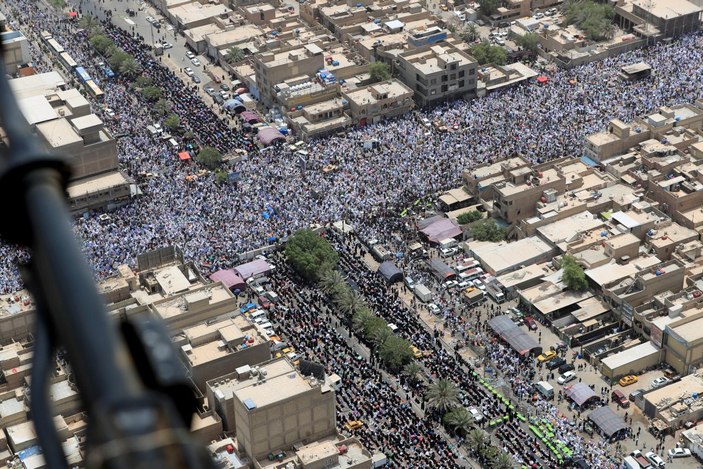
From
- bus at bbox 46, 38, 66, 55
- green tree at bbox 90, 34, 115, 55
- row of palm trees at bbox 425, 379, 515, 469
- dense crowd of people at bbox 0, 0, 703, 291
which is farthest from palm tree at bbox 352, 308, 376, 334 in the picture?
bus at bbox 46, 38, 66, 55

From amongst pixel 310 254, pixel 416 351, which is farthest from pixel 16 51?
pixel 416 351

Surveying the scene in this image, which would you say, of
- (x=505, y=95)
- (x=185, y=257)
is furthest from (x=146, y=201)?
(x=505, y=95)

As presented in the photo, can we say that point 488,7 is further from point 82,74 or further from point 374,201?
point 82,74

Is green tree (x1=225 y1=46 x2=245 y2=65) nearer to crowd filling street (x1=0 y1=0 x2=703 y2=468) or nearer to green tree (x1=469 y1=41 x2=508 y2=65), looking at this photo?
crowd filling street (x1=0 y1=0 x2=703 y2=468)

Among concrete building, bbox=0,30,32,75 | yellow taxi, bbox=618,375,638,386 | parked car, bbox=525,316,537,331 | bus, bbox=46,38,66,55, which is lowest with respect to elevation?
parked car, bbox=525,316,537,331

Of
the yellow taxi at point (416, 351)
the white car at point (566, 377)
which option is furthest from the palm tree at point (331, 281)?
the white car at point (566, 377)
